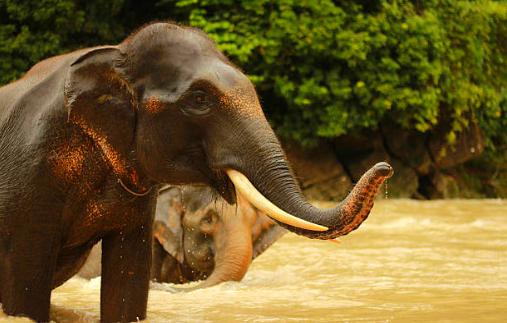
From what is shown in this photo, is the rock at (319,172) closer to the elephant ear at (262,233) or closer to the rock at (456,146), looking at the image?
the rock at (456,146)

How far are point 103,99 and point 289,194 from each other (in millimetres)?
1020

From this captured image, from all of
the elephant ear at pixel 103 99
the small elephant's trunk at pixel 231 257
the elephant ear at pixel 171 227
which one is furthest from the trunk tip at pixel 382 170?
the elephant ear at pixel 171 227

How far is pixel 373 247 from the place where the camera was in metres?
10.8

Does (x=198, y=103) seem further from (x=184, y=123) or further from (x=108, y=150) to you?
(x=108, y=150)

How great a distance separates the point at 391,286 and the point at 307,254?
2.39 meters

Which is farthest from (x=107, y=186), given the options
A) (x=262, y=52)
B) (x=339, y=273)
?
(x=262, y=52)

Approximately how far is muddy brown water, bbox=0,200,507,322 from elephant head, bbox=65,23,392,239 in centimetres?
101

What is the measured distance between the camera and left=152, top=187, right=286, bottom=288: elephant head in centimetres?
800

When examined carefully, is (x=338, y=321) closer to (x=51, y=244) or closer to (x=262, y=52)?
(x=51, y=244)

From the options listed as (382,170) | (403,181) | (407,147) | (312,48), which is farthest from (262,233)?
(407,147)

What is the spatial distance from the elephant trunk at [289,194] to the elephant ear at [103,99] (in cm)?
59

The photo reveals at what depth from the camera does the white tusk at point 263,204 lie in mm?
4207

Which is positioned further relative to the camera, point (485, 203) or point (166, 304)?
point (485, 203)

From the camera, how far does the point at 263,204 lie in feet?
14.2
